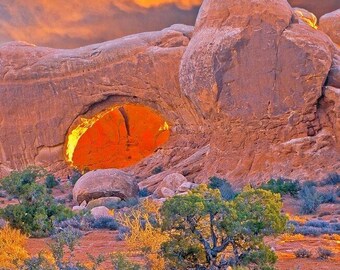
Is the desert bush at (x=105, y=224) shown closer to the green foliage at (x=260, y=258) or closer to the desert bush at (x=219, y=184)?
the green foliage at (x=260, y=258)

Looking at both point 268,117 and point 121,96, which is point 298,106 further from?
point 121,96

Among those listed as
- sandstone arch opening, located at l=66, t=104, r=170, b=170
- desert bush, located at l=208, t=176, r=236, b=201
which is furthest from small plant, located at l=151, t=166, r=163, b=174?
sandstone arch opening, located at l=66, t=104, r=170, b=170

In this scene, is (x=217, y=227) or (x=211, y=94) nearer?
(x=217, y=227)

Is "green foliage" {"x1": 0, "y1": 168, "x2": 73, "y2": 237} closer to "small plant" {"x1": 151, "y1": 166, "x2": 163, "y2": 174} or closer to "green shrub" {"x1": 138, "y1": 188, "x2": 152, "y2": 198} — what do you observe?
"green shrub" {"x1": 138, "y1": 188, "x2": 152, "y2": 198}

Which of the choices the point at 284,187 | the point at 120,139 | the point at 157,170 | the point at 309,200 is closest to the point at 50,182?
the point at 157,170

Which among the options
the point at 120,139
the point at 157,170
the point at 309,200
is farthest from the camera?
the point at 120,139

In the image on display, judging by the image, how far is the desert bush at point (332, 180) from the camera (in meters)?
19.2

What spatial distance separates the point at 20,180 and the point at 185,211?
5.57 meters

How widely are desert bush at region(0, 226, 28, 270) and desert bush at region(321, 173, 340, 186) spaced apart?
11622mm

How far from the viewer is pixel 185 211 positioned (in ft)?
23.0

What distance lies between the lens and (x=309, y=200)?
15.7 m

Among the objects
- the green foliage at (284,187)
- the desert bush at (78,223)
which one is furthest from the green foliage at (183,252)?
the green foliage at (284,187)

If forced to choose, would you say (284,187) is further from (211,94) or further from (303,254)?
(303,254)

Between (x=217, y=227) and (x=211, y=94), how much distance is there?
50.9 ft
